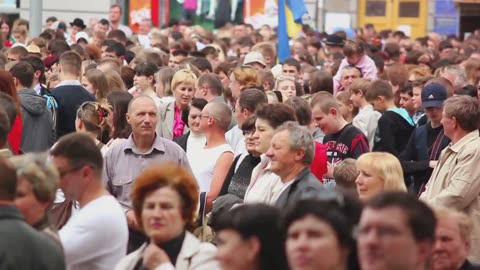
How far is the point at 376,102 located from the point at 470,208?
4882 mm

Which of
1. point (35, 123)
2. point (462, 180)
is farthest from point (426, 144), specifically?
point (35, 123)

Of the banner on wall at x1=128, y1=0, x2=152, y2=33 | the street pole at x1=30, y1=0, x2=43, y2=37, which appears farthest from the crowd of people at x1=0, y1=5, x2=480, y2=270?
the banner on wall at x1=128, y1=0, x2=152, y2=33

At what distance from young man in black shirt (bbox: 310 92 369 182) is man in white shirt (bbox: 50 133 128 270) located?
15.7 ft

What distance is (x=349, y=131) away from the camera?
13203 millimetres

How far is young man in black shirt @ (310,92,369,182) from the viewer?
42.9 ft

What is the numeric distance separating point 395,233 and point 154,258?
2109mm

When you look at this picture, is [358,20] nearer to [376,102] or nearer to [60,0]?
[60,0]

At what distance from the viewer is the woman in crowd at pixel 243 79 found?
15.8 m

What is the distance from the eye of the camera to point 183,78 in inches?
610

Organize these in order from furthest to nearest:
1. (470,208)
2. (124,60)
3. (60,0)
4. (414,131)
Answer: (60,0)
(124,60)
(414,131)
(470,208)

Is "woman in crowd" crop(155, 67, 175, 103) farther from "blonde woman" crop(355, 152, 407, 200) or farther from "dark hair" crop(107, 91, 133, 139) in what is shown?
"blonde woman" crop(355, 152, 407, 200)

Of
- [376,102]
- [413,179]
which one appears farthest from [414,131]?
[376,102]

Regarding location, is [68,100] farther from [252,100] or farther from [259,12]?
[259,12]

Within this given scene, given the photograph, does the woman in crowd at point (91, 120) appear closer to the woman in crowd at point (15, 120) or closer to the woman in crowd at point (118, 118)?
the woman in crowd at point (118, 118)
